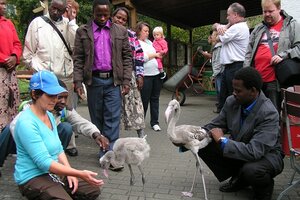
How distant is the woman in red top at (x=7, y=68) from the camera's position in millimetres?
5094

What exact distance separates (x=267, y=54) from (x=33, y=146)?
133 inches

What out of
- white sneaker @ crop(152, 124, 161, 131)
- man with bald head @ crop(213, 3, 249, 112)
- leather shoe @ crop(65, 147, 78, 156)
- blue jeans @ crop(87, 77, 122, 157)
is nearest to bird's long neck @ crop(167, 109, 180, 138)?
blue jeans @ crop(87, 77, 122, 157)

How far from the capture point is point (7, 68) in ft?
16.8

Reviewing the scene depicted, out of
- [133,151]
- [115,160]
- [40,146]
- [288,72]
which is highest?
[288,72]

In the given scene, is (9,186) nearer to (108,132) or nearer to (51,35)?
(108,132)

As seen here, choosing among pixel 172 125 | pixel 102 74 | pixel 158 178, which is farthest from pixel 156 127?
pixel 172 125

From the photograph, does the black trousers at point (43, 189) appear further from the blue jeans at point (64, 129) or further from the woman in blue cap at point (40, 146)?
the blue jeans at point (64, 129)

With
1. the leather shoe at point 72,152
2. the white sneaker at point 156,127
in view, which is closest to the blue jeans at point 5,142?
the leather shoe at point 72,152

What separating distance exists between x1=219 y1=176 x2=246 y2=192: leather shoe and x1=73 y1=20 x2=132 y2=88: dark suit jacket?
1.92 metres

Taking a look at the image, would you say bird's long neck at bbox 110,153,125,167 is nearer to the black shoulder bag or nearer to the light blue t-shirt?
the light blue t-shirt

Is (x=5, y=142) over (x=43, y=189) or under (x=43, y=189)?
over

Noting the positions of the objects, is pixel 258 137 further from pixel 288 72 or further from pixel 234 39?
pixel 234 39

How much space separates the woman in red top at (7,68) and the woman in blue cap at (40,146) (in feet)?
6.01

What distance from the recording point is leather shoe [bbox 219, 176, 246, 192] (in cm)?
430
